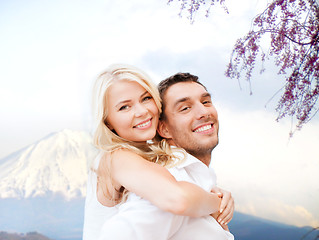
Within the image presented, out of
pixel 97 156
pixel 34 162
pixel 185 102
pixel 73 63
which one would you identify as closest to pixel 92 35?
pixel 73 63

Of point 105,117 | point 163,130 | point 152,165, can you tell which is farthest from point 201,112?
point 152,165

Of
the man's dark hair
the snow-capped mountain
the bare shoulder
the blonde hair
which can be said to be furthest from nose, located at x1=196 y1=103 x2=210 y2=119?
the snow-capped mountain

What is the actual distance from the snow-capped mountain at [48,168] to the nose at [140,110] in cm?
178

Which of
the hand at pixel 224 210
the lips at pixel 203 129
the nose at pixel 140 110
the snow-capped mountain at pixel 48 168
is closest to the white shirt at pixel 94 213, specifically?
the nose at pixel 140 110

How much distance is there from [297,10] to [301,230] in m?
1.69

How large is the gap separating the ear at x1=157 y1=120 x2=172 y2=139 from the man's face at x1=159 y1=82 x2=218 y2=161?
3cm

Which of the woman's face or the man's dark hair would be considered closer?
the woman's face

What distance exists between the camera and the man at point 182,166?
1280mm

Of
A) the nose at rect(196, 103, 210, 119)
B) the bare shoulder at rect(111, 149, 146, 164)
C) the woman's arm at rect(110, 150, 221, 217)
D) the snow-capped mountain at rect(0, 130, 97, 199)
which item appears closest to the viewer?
the woman's arm at rect(110, 150, 221, 217)

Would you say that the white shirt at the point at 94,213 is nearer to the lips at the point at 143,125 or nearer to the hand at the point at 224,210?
the lips at the point at 143,125

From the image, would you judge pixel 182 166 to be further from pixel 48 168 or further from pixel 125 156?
pixel 48 168

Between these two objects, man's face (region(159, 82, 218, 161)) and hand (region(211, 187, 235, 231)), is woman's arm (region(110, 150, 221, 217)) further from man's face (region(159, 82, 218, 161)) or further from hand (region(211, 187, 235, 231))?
man's face (region(159, 82, 218, 161))

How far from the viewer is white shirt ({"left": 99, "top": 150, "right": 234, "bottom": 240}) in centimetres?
126

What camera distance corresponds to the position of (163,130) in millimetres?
1953
